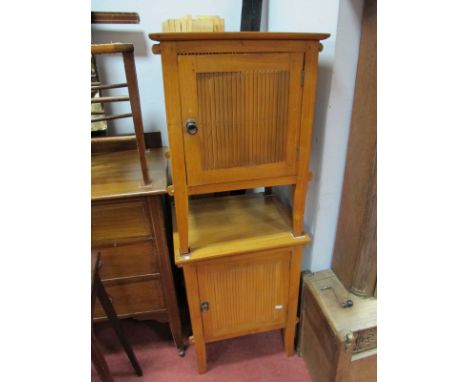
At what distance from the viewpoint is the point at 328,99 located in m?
0.91

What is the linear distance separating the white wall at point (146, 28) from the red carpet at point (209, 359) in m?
1.10

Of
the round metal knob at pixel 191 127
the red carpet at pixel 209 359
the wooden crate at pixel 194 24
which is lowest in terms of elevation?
the red carpet at pixel 209 359

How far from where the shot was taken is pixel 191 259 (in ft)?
3.17

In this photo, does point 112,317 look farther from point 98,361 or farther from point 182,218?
point 182,218

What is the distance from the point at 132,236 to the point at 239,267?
403 mm

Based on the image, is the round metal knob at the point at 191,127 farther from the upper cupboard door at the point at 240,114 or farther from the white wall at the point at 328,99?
the white wall at the point at 328,99

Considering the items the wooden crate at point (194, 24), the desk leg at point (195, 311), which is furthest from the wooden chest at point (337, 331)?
the wooden crate at point (194, 24)

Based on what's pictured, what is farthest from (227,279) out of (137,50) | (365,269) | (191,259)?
(137,50)

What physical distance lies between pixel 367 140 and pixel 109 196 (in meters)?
0.82

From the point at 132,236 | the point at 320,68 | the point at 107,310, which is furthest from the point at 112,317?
the point at 320,68

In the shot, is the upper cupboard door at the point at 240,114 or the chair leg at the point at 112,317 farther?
the chair leg at the point at 112,317

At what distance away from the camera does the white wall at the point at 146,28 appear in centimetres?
116

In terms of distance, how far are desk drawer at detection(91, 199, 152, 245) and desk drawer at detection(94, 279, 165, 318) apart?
215mm

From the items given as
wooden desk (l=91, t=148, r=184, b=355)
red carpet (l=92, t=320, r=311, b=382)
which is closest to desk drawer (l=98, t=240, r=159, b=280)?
wooden desk (l=91, t=148, r=184, b=355)
